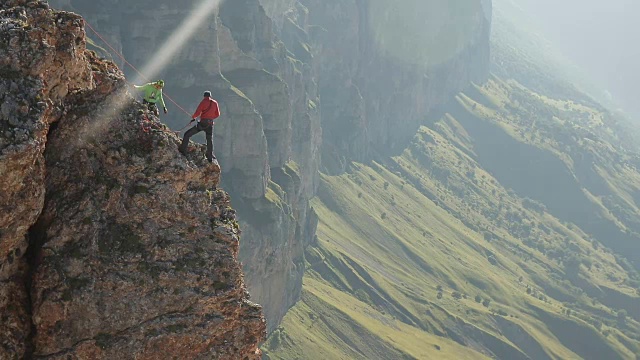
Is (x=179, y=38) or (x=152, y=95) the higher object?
(x=179, y=38)

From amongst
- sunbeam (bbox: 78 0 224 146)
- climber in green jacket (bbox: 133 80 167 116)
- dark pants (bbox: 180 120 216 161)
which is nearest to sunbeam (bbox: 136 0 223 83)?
sunbeam (bbox: 78 0 224 146)

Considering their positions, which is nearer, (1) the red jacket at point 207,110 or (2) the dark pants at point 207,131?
(2) the dark pants at point 207,131

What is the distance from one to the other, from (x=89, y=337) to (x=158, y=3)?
174 m

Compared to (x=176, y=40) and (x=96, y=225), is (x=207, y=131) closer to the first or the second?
(x=96, y=225)

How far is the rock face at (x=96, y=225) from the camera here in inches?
1003

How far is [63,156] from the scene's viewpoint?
27.6 meters

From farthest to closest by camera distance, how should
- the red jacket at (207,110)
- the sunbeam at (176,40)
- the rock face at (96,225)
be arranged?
the sunbeam at (176,40), the red jacket at (207,110), the rock face at (96,225)

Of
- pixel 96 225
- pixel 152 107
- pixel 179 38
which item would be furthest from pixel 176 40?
pixel 96 225

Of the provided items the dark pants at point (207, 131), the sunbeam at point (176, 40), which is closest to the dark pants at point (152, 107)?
the dark pants at point (207, 131)

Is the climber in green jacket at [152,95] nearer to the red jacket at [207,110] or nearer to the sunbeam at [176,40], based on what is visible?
the red jacket at [207,110]

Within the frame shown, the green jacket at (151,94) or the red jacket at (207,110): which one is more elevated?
the red jacket at (207,110)

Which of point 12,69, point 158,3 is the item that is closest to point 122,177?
point 12,69

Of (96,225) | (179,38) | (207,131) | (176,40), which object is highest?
(179,38)

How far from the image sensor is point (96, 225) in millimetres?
27359
